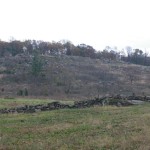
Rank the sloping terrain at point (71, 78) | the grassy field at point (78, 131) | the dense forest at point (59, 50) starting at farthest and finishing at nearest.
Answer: the dense forest at point (59, 50) → the sloping terrain at point (71, 78) → the grassy field at point (78, 131)

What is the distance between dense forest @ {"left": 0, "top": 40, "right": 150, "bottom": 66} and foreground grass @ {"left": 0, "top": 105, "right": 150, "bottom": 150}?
96.4m

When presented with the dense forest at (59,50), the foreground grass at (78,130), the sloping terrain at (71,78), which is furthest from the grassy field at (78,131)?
the dense forest at (59,50)

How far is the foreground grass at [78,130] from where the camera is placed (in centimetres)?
1333

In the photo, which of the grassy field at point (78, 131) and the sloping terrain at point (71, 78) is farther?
the sloping terrain at point (71, 78)

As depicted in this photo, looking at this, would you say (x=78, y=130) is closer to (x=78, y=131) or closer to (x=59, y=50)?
(x=78, y=131)

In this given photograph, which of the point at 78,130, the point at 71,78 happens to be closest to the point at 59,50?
the point at 71,78

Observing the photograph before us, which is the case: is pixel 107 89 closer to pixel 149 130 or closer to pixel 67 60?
pixel 67 60

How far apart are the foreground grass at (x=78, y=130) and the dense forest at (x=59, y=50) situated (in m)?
96.4

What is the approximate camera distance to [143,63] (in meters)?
134

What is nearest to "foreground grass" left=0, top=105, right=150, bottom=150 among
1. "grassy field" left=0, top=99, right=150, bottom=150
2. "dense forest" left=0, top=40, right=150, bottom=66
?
"grassy field" left=0, top=99, right=150, bottom=150

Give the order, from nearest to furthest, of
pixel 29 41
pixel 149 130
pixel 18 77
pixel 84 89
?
1. pixel 149 130
2. pixel 84 89
3. pixel 18 77
4. pixel 29 41

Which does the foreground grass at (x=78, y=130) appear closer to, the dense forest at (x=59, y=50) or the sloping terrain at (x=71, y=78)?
the sloping terrain at (x=71, y=78)

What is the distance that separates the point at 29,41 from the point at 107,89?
6098cm

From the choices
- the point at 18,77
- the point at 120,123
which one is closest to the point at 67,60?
the point at 18,77
